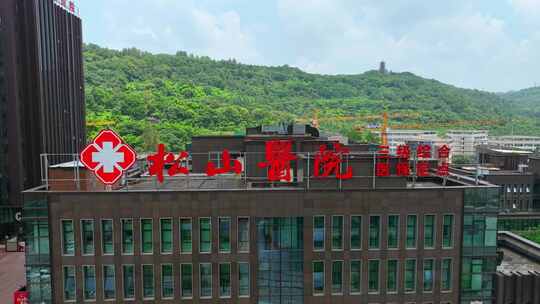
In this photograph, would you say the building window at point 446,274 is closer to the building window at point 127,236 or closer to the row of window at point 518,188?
the building window at point 127,236

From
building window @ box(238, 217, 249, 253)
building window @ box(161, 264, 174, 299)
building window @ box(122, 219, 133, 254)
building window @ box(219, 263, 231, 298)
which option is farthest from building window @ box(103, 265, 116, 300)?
building window @ box(238, 217, 249, 253)

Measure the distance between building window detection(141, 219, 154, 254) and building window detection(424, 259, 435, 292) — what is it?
18.2 metres

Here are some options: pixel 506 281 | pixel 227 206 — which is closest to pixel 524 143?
pixel 506 281

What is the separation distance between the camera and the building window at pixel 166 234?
74.1ft

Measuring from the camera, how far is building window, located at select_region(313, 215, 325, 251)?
23156 millimetres

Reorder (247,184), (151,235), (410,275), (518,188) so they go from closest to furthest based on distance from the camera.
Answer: (151,235), (410,275), (247,184), (518,188)

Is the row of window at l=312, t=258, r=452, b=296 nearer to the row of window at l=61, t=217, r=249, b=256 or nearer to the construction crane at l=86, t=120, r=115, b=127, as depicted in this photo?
the row of window at l=61, t=217, r=249, b=256

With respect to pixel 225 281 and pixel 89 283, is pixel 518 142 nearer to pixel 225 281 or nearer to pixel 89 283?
pixel 225 281

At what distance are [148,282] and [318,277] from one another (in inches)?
437

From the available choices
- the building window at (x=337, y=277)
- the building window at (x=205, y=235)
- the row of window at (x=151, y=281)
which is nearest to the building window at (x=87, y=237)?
the row of window at (x=151, y=281)

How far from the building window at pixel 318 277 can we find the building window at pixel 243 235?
4702 millimetres

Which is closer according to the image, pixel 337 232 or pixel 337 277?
pixel 337 232

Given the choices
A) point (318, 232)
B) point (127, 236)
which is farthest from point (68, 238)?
point (318, 232)

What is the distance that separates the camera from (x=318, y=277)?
77.2 ft
